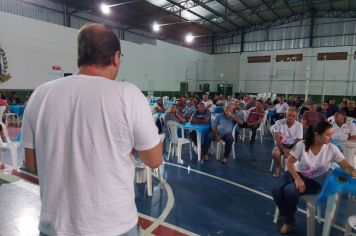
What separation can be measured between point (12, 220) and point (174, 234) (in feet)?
5.65

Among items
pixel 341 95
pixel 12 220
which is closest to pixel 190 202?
pixel 12 220

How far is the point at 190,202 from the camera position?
10.7ft

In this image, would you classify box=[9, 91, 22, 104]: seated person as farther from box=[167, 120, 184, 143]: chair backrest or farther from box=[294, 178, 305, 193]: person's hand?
box=[294, 178, 305, 193]: person's hand

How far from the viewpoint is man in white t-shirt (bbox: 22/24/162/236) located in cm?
79

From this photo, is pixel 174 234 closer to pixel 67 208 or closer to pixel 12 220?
pixel 12 220

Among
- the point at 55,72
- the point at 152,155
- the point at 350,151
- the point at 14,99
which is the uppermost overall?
the point at 55,72

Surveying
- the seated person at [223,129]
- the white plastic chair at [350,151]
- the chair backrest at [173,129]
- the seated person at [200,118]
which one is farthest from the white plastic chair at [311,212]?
the seated person at [200,118]

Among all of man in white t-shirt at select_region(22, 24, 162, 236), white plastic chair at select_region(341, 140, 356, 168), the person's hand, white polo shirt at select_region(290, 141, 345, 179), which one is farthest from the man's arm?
white plastic chair at select_region(341, 140, 356, 168)

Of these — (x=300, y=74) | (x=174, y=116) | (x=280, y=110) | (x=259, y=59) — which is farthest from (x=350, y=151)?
(x=259, y=59)

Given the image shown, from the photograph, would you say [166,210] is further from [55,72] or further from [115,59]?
[55,72]

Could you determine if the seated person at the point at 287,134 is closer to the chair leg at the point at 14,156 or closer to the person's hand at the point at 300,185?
the person's hand at the point at 300,185

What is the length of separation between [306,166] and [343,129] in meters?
2.13

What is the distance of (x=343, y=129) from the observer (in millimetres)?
4172

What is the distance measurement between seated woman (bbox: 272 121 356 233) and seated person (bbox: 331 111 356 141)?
6.17 ft
